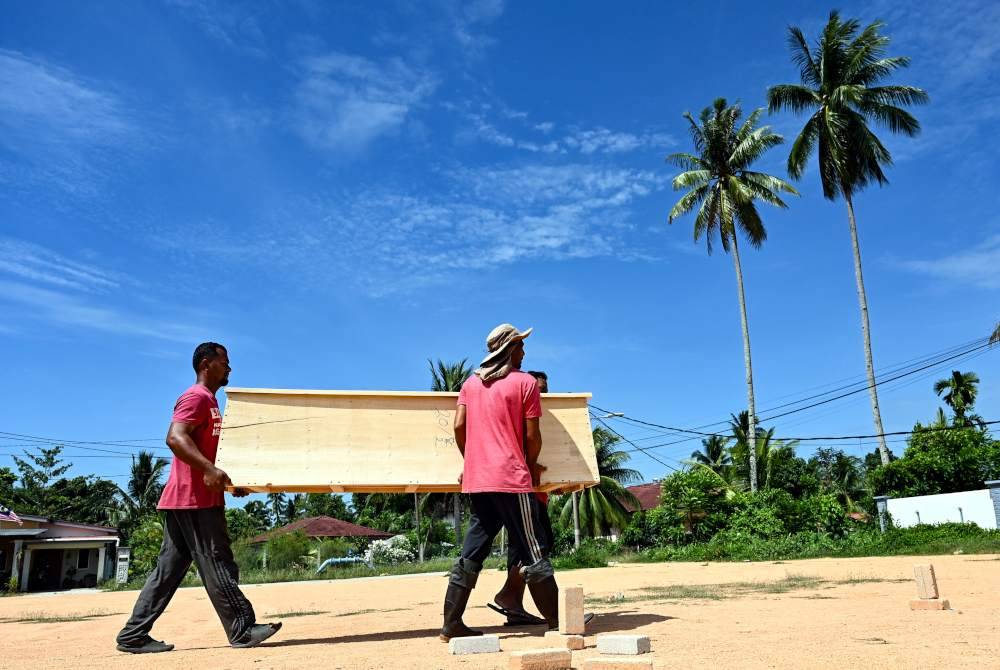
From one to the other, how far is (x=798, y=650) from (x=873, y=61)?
2883cm

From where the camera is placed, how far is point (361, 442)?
199 inches

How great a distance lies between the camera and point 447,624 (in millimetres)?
4355

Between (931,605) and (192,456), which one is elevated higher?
(192,456)

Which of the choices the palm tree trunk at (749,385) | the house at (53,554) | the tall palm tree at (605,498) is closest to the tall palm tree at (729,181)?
the palm tree trunk at (749,385)

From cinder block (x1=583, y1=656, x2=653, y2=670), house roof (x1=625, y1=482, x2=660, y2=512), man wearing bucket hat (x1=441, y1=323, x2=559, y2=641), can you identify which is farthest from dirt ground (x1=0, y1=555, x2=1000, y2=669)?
house roof (x1=625, y1=482, x2=660, y2=512)

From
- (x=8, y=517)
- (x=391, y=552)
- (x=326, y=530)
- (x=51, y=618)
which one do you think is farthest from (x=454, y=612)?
(x=326, y=530)

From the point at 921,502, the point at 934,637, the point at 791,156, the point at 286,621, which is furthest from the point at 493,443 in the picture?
the point at 791,156

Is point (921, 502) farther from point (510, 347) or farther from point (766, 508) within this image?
point (510, 347)

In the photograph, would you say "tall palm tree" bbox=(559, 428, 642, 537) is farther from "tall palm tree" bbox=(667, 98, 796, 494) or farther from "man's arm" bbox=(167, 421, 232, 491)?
"man's arm" bbox=(167, 421, 232, 491)

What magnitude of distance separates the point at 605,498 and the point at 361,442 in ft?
103

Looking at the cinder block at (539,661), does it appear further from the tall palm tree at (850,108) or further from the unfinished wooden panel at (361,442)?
the tall palm tree at (850,108)

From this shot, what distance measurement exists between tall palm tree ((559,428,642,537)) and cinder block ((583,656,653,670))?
31.3 m

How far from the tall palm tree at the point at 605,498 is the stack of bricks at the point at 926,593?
94.2 ft

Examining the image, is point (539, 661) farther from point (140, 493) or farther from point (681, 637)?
point (140, 493)
